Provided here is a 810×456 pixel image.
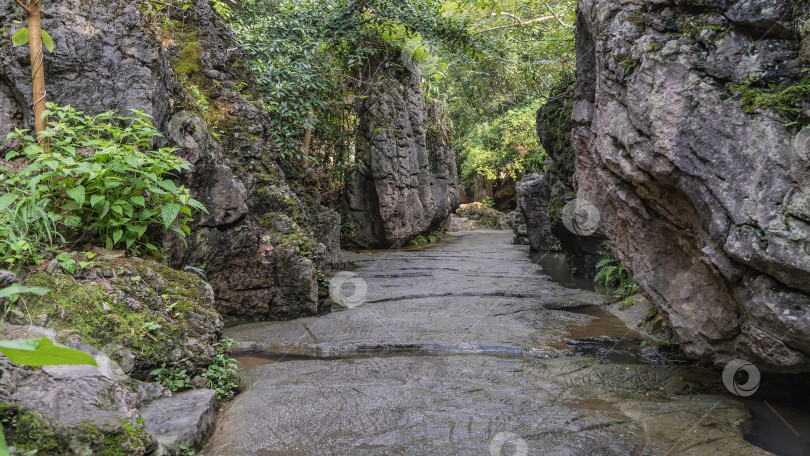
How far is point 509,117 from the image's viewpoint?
22578mm

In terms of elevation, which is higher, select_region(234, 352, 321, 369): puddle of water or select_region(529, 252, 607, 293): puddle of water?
select_region(234, 352, 321, 369): puddle of water

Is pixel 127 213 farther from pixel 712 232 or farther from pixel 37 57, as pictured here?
pixel 712 232

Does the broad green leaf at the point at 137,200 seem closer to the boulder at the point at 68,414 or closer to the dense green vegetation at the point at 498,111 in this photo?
the boulder at the point at 68,414

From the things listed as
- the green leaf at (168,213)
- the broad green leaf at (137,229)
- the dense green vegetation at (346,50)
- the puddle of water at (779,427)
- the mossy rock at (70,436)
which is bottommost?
the puddle of water at (779,427)

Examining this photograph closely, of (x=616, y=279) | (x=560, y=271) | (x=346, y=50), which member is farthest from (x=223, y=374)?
(x=346, y=50)

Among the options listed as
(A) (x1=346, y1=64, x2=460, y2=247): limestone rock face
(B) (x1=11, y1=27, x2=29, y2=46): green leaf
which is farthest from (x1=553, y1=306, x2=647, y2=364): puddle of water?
(A) (x1=346, y1=64, x2=460, y2=247): limestone rock face

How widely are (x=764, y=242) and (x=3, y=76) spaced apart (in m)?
5.58

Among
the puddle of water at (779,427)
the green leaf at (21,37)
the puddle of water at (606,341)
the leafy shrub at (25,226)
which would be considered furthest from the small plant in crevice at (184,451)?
the puddle of water at (606,341)

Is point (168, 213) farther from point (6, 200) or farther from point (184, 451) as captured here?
point (184, 451)

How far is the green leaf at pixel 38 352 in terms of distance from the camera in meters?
0.97

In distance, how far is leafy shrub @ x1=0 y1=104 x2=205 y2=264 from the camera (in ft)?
10.3

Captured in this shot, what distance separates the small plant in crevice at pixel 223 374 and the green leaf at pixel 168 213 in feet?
3.27

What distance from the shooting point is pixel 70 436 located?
2092mm

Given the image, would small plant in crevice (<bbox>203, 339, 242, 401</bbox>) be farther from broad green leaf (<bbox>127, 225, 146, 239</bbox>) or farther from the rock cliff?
the rock cliff
